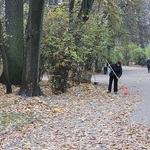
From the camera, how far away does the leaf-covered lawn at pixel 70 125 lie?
7277 mm

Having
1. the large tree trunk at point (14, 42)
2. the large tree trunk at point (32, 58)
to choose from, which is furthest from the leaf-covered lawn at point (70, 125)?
the large tree trunk at point (14, 42)

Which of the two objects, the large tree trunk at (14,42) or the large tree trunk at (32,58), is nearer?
the large tree trunk at (32,58)

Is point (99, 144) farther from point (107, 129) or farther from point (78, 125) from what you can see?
point (78, 125)

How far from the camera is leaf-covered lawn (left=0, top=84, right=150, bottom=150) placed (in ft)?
23.9

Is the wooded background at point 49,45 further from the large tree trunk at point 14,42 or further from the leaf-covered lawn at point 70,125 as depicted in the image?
the leaf-covered lawn at point 70,125

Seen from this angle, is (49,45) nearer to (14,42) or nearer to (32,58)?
(32,58)

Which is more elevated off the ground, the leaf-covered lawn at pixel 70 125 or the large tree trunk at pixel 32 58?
the large tree trunk at pixel 32 58

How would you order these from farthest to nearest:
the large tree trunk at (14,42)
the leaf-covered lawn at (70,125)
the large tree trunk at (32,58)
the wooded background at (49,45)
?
the large tree trunk at (14,42), the wooded background at (49,45), the large tree trunk at (32,58), the leaf-covered lawn at (70,125)

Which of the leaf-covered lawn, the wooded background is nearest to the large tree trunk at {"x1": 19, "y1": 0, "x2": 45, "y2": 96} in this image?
the wooded background

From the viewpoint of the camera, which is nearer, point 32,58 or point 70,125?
point 70,125

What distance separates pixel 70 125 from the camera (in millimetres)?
9250

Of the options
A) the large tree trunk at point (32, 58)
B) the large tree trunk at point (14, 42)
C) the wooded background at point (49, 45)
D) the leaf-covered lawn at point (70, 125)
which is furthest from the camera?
the large tree trunk at point (14, 42)

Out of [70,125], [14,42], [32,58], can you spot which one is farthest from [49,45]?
[70,125]

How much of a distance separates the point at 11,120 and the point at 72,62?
20.6 feet
